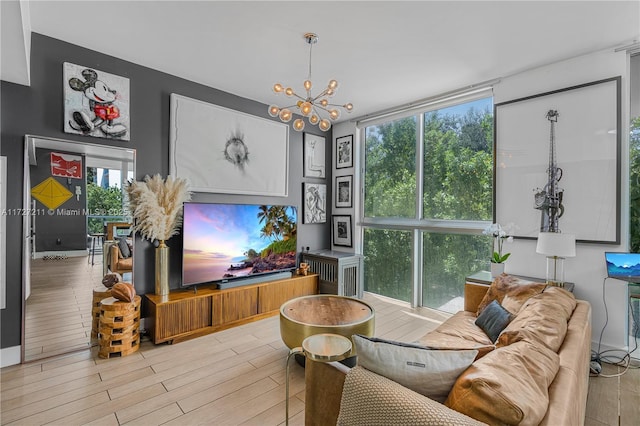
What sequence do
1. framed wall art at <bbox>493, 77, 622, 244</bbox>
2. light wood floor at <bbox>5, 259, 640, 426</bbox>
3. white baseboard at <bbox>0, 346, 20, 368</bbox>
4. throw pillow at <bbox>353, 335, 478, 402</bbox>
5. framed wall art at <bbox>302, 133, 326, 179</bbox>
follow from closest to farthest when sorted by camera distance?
throw pillow at <bbox>353, 335, 478, 402</bbox>, light wood floor at <bbox>5, 259, 640, 426</bbox>, white baseboard at <bbox>0, 346, 20, 368</bbox>, framed wall art at <bbox>493, 77, 622, 244</bbox>, framed wall art at <bbox>302, 133, 326, 179</bbox>

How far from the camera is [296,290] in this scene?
165 inches

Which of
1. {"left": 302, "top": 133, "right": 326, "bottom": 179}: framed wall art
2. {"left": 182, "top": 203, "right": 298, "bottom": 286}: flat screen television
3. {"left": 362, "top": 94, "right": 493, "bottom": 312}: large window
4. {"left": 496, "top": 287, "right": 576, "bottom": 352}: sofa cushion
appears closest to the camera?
{"left": 496, "top": 287, "right": 576, "bottom": 352}: sofa cushion

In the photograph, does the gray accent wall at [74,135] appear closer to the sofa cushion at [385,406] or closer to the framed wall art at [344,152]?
the framed wall art at [344,152]

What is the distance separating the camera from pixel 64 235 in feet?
9.04

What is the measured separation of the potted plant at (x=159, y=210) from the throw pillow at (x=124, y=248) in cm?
16

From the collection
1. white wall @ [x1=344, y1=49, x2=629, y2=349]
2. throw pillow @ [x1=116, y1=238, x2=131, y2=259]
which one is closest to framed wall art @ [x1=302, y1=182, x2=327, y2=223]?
throw pillow @ [x1=116, y1=238, x2=131, y2=259]

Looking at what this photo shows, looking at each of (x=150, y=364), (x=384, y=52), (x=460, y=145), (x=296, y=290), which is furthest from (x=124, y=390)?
(x=460, y=145)

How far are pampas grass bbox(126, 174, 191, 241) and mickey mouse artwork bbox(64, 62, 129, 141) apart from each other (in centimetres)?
54

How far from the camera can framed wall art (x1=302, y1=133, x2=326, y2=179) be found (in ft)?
15.7

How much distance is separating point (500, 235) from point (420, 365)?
242 cm

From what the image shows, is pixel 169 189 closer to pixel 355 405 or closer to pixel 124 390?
pixel 124 390

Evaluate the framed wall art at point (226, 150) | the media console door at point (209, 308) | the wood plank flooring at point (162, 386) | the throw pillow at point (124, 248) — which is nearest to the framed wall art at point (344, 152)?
the framed wall art at point (226, 150)

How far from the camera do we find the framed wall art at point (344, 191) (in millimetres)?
5004

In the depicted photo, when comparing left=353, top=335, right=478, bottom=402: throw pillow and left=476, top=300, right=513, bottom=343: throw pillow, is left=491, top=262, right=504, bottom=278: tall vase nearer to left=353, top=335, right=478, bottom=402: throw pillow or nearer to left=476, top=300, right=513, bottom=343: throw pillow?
left=476, top=300, right=513, bottom=343: throw pillow
